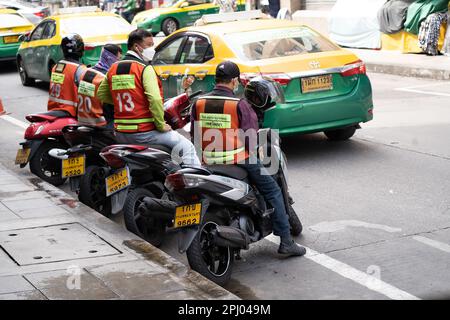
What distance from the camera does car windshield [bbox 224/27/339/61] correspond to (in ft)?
34.0

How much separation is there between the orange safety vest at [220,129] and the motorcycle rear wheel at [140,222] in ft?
3.51

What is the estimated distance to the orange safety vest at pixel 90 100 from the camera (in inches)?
347

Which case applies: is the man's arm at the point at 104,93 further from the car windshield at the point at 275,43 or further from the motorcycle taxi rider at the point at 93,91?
the car windshield at the point at 275,43

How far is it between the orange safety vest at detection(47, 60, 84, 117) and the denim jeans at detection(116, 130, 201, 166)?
5.50ft

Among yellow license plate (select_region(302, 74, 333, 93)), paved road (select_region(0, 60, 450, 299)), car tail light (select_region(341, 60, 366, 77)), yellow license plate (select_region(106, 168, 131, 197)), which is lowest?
paved road (select_region(0, 60, 450, 299))

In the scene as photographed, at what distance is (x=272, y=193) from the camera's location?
684cm

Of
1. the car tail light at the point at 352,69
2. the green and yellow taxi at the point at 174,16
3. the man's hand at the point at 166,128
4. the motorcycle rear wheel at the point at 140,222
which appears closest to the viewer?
the motorcycle rear wheel at the point at 140,222

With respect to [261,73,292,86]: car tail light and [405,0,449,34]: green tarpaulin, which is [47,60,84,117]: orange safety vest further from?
[405,0,449,34]: green tarpaulin

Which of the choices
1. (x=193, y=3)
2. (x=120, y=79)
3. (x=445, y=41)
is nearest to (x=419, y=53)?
(x=445, y=41)

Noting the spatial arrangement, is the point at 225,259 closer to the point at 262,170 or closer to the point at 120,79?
the point at 262,170

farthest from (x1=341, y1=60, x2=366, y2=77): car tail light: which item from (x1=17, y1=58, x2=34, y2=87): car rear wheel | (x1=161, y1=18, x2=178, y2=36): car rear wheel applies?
(x1=161, y1=18, x2=178, y2=36): car rear wheel

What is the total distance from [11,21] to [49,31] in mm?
3924

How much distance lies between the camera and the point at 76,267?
6.54 m

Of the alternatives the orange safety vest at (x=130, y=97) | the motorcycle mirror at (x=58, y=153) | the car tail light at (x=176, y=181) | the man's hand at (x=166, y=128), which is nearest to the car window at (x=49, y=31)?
the motorcycle mirror at (x=58, y=153)
